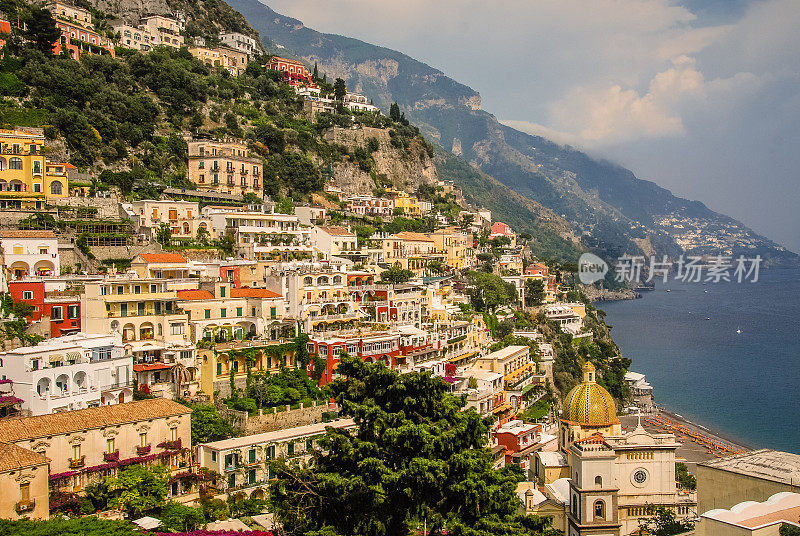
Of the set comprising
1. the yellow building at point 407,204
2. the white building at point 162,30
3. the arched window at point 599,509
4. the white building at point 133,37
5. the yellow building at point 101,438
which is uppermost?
the white building at point 162,30

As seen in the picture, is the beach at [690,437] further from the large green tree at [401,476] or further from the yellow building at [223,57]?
the yellow building at [223,57]

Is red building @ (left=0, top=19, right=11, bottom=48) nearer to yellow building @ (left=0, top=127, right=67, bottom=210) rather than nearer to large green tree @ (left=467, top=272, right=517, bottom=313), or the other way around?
yellow building @ (left=0, top=127, right=67, bottom=210)

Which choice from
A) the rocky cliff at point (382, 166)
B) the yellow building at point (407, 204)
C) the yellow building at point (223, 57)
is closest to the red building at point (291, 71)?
the yellow building at point (223, 57)

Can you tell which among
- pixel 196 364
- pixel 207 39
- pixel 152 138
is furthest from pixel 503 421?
pixel 207 39

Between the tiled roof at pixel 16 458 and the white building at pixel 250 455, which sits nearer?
the tiled roof at pixel 16 458

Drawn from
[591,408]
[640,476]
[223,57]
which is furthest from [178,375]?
[223,57]

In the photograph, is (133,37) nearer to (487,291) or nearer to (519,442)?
(487,291)
